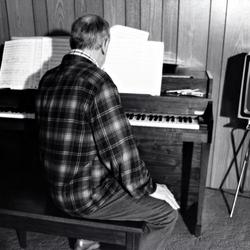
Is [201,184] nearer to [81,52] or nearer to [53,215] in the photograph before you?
[53,215]

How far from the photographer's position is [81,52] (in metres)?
1.37

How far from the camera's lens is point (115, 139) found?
1.32 metres

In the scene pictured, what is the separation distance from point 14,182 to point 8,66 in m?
0.83

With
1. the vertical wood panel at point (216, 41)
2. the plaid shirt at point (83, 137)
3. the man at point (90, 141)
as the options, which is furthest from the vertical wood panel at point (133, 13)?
the plaid shirt at point (83, 137)

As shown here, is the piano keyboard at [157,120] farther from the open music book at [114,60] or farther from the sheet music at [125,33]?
the sheet music at [125,33]

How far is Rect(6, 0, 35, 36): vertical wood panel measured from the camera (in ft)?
8.44

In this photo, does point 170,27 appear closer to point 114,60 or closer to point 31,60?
point 114,60

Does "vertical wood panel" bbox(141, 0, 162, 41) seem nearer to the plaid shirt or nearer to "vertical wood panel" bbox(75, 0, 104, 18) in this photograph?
"vertical wood panel" bbox(75, 0, 104, 18)

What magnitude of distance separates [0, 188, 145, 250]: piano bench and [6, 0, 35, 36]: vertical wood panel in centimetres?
148

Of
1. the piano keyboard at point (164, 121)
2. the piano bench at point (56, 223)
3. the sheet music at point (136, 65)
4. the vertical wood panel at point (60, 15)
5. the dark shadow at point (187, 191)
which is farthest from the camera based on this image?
the vertical wood panel at point (60, 15)

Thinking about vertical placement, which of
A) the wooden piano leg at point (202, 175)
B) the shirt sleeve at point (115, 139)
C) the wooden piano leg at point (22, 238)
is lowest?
the wooden piano leg at point (22, 238)

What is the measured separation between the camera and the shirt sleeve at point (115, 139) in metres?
1.30

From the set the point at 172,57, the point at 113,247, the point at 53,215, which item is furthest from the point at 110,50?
the point at 113,247

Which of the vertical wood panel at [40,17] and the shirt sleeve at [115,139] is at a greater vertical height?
the vertical wood panel at [40,17]
